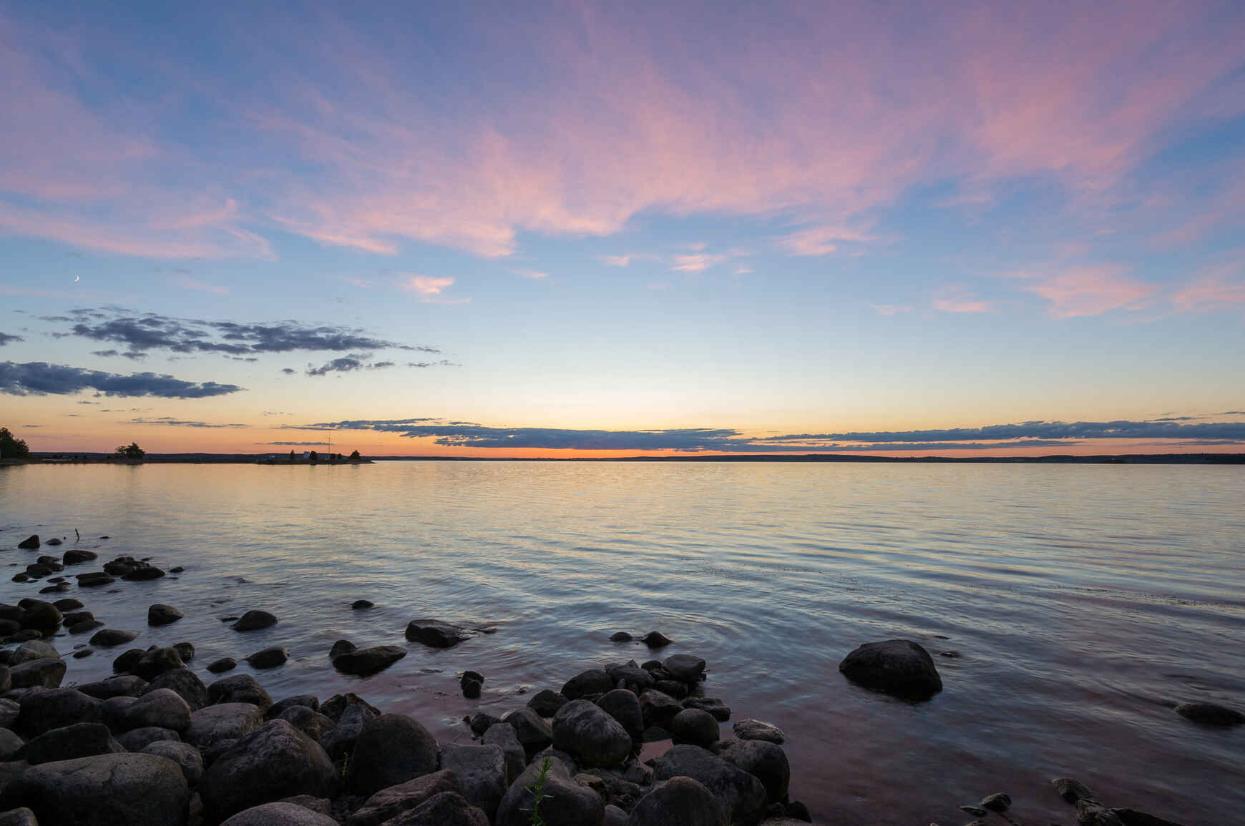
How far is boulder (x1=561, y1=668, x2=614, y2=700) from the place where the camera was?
12.8 m

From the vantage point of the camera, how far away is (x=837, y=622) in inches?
739

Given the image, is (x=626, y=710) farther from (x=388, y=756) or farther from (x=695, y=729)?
(x=388, y=756)

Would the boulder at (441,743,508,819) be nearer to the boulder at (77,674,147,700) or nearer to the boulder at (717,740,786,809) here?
the boulder at (717,740,786,809)

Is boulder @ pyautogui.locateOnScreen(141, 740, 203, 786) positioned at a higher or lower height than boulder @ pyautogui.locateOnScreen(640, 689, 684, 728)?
higher

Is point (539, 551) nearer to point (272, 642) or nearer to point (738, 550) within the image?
point (738, 550)

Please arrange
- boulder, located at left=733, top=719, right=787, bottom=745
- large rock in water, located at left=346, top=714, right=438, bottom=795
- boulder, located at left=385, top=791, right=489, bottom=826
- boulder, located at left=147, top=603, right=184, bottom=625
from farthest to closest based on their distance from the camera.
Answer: boulder, located at left=147, top=603, right=184, bottom=625, boulder, located at left=733, top=719, right=787, bottom=745, large rock in water, located at left=346, top=714, right=438, bottom=795, boulder, located at left=385, top=791, right=489, bottom=826

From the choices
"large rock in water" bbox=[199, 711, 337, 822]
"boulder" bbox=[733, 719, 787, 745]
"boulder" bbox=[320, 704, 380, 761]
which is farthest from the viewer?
"boulder" bbox=[733, 719, 787, 745]

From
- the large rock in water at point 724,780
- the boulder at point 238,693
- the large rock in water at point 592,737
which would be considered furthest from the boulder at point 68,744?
the large rock in water at point 724,780

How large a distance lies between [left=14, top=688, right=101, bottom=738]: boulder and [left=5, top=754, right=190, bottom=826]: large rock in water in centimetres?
352

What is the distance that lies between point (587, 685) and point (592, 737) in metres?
2.69

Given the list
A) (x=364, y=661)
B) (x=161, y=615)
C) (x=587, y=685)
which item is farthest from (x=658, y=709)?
(x=161, y=615)

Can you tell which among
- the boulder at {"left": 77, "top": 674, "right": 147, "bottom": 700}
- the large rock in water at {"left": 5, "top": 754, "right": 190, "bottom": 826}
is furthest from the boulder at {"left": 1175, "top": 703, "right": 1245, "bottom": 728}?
the boulder at {"left": 77, "top": 674, "right": 147, "bottom": 700}

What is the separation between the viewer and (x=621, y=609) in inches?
827

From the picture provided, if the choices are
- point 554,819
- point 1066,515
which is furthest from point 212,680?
point 1066,515
